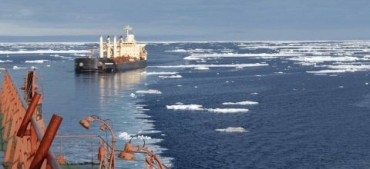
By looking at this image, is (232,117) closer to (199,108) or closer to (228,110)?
(228,110)

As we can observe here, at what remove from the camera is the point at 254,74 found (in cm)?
6359

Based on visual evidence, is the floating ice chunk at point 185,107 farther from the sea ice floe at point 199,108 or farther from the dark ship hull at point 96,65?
the dark ship hull at point 96,65

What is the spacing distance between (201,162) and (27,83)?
238 inches

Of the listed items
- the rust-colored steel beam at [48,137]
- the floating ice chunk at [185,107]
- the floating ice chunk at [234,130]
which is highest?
the rust-colored steel beam at [48,137]

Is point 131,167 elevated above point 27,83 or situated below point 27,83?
below

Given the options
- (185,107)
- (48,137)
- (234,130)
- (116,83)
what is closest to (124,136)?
(234,130)

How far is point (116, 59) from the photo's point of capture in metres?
73.3

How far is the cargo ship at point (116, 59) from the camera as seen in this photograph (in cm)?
6725

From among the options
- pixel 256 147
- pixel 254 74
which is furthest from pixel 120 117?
pixel 254 74

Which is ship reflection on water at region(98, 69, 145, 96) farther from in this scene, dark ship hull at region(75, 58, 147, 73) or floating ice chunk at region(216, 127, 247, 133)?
floating ice chunk at region(216, 127, 247, 133)

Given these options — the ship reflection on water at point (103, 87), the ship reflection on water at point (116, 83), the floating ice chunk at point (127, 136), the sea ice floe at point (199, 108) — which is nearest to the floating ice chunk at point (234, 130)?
the floating ice chunk at point (127, 136)

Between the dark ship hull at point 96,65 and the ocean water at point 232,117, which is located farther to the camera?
the dark ship hull at point 96,65

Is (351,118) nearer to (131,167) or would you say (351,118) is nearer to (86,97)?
(131,167)

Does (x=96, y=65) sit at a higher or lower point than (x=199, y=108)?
lower
